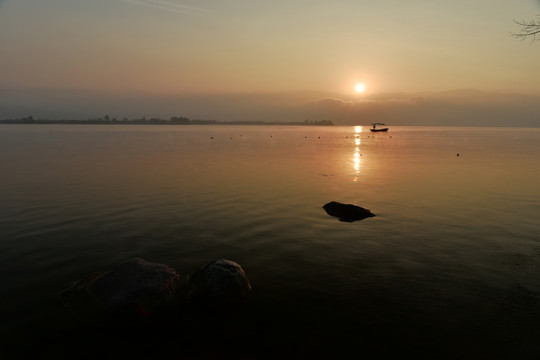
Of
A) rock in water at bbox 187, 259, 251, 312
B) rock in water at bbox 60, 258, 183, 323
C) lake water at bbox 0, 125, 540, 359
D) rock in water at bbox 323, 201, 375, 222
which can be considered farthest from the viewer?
rock in water at bbox 323, 201, 375, 222

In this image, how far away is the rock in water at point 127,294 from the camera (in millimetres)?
9688

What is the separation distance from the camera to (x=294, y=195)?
27.4 metres

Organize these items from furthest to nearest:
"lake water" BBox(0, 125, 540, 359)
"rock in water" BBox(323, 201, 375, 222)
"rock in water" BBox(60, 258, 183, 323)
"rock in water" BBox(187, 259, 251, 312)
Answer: "rock in water" BBox(323, 201, 375, 222) → "rock in water" BBox(187, 259, 251, 312) → "rock in water" BBox(60, 258, 183, 323) → "lake water" BBox(0, 125, 540, 359)

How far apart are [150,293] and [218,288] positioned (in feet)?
6.35

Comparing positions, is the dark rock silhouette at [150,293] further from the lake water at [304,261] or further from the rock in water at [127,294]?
the lake water at [304,261]

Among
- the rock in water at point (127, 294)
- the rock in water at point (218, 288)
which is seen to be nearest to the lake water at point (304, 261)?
the rock in water at point (127, 294)

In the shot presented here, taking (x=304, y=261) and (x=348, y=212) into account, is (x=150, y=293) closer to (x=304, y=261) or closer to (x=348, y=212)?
(x=304, y=261)

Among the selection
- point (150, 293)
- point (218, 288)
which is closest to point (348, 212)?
point (218, 288)

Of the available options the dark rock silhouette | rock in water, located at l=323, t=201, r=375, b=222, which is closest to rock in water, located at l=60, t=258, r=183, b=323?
the dark rock silhouette

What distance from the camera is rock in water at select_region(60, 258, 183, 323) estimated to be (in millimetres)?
9688

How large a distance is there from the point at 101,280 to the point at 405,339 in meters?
8.64

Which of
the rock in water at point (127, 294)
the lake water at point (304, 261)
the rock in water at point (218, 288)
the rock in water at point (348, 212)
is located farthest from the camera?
the rock in water at point (348, 212)

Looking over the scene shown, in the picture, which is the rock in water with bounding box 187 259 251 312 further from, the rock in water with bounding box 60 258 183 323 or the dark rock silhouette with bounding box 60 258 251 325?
the rock in water with bounding box 60 258 183 323

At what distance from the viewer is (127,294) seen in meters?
9.96
